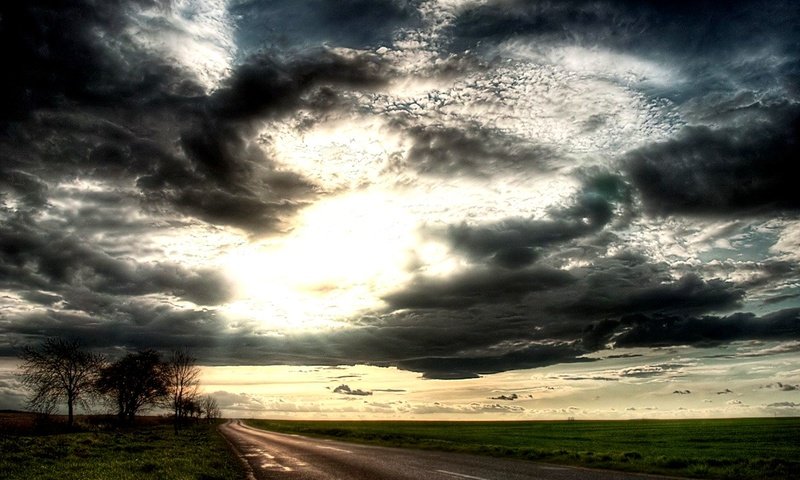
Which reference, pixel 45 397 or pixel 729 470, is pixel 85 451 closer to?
pixel 729 470

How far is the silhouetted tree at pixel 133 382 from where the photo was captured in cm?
8112

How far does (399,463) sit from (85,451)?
18.7m

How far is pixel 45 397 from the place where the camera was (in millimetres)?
66750

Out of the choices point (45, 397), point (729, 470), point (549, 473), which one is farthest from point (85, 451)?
point (45, 397)

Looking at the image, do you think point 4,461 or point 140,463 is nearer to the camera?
point 4,461

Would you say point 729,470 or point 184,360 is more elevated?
point 184,360

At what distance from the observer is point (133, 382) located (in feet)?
273

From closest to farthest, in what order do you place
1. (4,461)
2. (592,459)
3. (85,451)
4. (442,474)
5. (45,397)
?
(442,474)
(4,461)
(592,459)
(85,451)
(45,397)

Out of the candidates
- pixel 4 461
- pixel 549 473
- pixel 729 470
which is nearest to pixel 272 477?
pixel 549 473

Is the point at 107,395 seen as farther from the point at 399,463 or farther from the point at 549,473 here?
the point at 549,473

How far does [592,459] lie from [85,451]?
27.2 meters

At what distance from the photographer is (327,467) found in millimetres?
21750

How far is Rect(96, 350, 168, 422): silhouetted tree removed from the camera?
8112cm

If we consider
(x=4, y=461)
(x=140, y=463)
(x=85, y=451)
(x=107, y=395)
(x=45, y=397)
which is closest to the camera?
(x=4, y=461)
